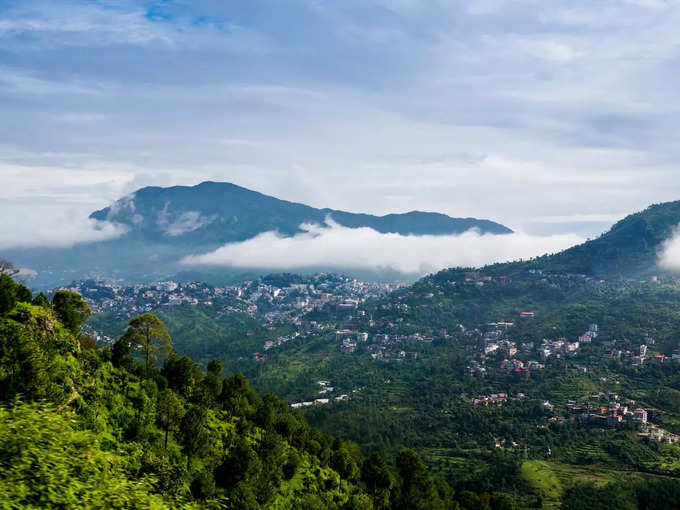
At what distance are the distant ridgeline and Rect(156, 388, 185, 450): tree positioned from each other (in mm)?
54

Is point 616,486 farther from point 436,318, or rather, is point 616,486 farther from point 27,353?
point 436,318

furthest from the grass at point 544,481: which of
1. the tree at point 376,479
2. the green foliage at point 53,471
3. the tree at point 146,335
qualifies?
the green foliage at point 53,471

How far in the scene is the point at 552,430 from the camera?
276 feet

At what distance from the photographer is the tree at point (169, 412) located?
24516 mm

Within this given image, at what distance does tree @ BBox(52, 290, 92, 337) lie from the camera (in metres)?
27.6

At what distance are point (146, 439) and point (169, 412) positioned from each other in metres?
3.29

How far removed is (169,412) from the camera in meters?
24.7

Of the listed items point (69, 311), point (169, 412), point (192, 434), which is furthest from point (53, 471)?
point (69, 311)

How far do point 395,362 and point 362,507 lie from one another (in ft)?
408

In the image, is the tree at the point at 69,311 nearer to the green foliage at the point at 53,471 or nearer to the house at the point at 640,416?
the green foliage at the point at 53,471

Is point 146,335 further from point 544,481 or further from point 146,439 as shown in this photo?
point 544,481

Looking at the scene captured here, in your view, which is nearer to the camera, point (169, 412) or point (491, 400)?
point (169, 412)

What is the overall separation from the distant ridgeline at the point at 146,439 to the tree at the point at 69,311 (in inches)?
2.4

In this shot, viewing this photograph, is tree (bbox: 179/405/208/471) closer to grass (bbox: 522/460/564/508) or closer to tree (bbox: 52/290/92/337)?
tree (bbox: 52/290/92/337)
